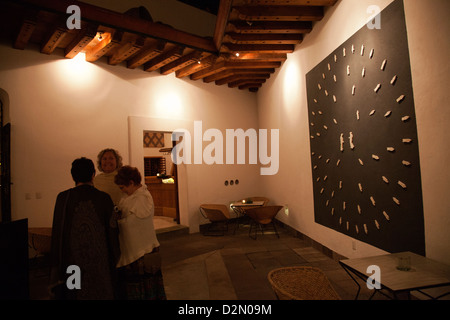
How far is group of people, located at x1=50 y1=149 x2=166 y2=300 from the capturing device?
2.30 metres

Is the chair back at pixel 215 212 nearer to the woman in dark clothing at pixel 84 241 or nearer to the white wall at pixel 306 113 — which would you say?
the white wall at pixel 306 113

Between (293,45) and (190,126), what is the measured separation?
118 inches

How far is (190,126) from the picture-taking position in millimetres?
6988

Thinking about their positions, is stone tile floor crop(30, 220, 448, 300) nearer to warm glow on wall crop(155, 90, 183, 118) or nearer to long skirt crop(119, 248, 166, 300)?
long skirt crop(119, 248, 166, 300)

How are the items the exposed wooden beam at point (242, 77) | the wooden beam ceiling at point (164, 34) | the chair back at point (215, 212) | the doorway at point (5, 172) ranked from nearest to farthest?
the wooden beam ceiling at point (164, 34), the doorway at point (5, 172), the chair back at point (215, 212), the exposed wooden beam at point (242, 77)

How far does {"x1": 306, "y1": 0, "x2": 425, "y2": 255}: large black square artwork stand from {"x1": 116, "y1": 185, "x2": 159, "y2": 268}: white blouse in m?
2.64

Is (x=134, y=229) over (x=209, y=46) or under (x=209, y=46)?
under

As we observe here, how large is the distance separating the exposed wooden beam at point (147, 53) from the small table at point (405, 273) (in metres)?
4.57

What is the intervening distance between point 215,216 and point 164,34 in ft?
12.9

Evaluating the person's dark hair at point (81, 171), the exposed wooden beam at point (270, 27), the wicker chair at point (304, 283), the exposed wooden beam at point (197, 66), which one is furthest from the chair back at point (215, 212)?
the person's dark hair at point (81, 171)

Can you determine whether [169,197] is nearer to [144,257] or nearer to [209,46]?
[209,46]

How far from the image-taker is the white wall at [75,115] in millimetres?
4730

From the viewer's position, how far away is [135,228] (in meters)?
2.76

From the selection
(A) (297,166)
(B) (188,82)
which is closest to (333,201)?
(A) (297,166)
